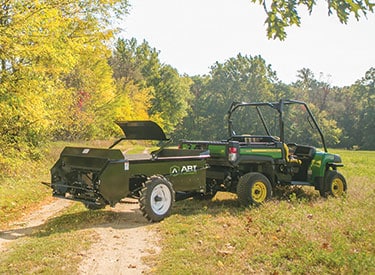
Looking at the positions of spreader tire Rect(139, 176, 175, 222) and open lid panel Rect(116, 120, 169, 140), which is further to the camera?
open lid panel Rect(116, 120, 169, 140)

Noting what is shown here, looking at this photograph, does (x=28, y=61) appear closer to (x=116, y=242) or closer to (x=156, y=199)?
(x=156, y=199)

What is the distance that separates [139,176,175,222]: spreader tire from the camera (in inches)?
300

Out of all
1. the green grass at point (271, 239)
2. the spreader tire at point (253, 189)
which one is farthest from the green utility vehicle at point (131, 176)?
the spreader tire at point (253, 189)

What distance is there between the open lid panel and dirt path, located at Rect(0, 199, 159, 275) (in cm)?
163

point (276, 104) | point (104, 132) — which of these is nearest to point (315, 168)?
point (276, 104)

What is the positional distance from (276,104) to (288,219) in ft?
10.2

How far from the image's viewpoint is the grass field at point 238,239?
531cm

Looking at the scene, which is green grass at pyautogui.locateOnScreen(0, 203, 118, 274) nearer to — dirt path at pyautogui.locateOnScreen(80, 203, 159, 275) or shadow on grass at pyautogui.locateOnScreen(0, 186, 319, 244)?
shadow on grass at pyautogui.locateOnScreen(0, 186, 319, 244)

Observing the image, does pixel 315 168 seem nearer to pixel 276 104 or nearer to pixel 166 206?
pixel 276 104

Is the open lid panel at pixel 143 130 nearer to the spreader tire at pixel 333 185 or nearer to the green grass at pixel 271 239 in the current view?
the green grass at pixel 271 239

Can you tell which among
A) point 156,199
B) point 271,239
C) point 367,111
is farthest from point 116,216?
point 367,111

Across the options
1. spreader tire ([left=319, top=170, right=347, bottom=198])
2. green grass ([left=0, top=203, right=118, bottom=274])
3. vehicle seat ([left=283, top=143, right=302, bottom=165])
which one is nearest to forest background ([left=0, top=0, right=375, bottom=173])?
green grass ([left=0, top=203, right=118, bottom=274])

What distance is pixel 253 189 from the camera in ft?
29.6

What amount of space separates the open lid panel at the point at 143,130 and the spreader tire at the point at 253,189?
1.97 metres
